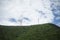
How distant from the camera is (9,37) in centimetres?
122

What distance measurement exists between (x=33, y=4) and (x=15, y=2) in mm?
179

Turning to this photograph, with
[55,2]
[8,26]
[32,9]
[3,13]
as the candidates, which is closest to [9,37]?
[8,26]

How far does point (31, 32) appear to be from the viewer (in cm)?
126

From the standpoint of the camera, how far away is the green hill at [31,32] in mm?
1229

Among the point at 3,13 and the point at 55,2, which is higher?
the point at 55,2

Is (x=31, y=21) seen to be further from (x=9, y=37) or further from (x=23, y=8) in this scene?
(x=9, y=37)

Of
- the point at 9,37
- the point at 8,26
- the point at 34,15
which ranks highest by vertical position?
the point at 34,15

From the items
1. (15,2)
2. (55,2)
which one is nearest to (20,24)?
(15,2)

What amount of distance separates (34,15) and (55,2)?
25cm

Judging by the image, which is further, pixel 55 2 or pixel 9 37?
pixel 55 2

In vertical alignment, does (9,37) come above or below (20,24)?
below

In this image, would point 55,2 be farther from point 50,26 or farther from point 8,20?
point 8,20

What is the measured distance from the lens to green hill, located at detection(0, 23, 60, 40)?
123 cm

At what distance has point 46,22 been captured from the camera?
1.31 m
